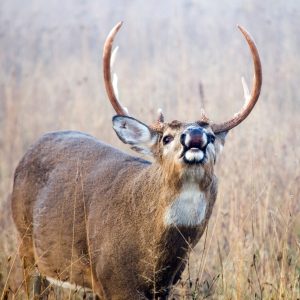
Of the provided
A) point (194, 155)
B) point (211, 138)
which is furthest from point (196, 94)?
point (194, 155)

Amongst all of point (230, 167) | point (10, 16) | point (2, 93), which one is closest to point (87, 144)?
point (230, 167)

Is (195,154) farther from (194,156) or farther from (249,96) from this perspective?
(249,96)

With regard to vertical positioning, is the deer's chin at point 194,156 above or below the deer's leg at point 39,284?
above

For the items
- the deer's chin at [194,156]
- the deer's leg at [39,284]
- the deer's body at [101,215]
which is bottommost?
the deer's leg at [39,284]

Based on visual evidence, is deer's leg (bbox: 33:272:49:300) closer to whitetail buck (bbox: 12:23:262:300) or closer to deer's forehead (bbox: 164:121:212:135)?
whitetail buck (bbox: 12:23:262:300)

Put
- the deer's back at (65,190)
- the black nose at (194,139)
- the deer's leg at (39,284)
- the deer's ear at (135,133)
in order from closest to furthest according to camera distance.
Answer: the black nose at (194,139), the deer's ear at (135,133), the deer's back at (65,190), the deer's leg at (39,284)

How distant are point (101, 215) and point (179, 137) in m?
0.91

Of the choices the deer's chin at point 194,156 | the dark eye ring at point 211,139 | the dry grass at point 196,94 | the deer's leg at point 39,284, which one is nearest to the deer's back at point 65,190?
the deer's leg at point 39,284

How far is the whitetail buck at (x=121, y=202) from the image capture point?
469cm

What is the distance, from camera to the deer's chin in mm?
4434

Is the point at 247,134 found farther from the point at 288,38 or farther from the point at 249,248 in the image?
the point at 288,38

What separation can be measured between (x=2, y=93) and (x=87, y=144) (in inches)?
271

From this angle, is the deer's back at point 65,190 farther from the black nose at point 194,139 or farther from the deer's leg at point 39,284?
the black nose at point 194,139

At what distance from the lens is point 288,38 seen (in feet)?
41.5
